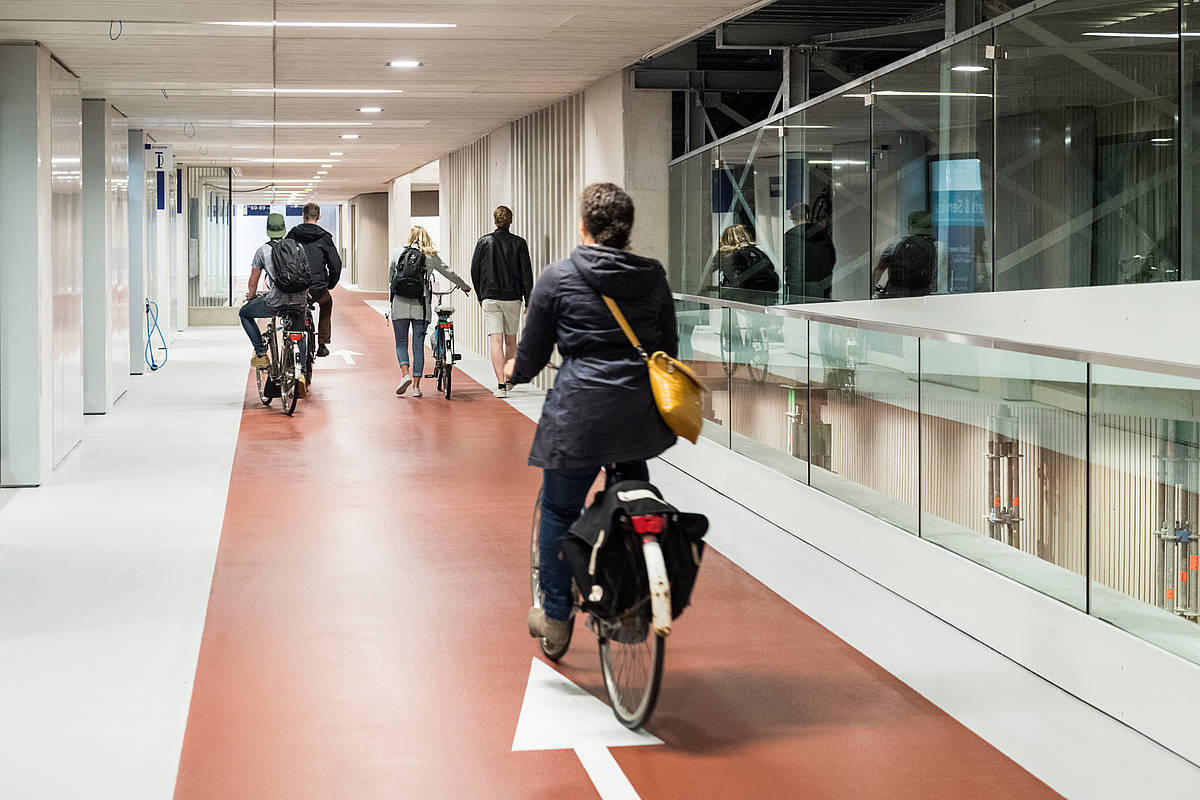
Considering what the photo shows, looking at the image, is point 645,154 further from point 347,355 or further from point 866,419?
point 347,355

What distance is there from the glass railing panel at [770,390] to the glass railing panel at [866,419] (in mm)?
134

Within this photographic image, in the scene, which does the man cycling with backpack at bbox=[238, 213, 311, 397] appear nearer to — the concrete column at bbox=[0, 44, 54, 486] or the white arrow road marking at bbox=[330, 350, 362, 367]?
the concrete column at bbox=[0, 44, 54, 486]

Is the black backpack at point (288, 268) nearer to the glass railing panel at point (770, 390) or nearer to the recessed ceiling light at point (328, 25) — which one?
the recessed ceiling light at point (328, 25)

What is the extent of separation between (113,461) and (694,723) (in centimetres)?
657

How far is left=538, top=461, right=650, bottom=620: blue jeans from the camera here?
4.32 m

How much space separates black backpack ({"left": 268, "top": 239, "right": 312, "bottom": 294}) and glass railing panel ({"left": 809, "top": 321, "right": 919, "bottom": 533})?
702cm

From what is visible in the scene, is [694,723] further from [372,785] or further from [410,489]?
[410,489]

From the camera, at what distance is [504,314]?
1376 cm

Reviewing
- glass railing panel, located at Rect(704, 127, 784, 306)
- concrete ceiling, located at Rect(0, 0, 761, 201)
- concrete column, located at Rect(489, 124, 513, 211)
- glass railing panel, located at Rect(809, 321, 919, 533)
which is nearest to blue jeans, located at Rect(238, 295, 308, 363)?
concrete ceiling, located at Rect(0, 0, 761, 201)

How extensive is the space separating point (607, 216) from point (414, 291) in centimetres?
963

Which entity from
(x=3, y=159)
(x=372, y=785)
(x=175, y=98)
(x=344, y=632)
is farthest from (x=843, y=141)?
(x=175, y=98)

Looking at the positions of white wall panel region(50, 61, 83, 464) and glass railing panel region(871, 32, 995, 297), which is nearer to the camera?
glass railing panel region(871, 32, 995, 297)

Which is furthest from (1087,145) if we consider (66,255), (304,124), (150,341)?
(150,341)

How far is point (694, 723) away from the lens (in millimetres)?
4176
